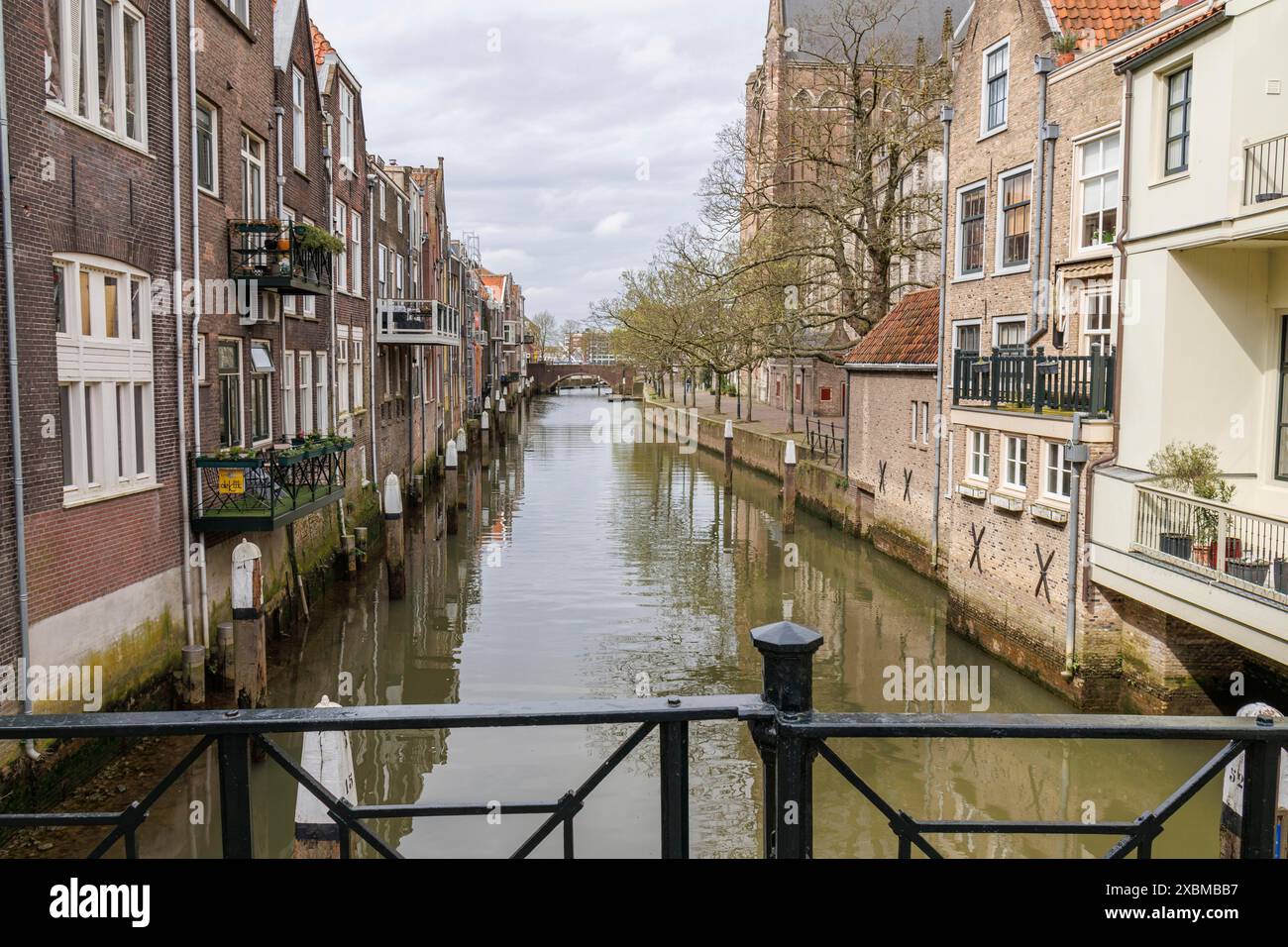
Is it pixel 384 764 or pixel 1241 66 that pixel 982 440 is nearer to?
pixel 1241 66

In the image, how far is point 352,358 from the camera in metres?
25.2

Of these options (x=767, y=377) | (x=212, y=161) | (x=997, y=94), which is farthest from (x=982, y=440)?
(x=767, y=377)

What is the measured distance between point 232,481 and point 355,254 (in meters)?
14.0

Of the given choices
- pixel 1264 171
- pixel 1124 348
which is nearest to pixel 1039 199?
pixel 1124 348

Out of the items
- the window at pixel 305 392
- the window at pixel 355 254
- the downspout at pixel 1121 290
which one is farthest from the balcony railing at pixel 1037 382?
the window at pixel 355 254

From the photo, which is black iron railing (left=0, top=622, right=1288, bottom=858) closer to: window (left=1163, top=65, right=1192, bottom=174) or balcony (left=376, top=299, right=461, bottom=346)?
window (left=1163, top=65, right=1192, bottom=174)

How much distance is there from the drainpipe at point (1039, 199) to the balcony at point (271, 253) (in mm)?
11377

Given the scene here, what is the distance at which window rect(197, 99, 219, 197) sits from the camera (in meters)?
14.4

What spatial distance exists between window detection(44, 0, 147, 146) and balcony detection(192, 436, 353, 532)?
403 cm

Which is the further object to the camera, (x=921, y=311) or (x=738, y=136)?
(x=738, y=136)

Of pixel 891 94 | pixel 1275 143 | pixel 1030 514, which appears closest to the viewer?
pixel 1275 143
